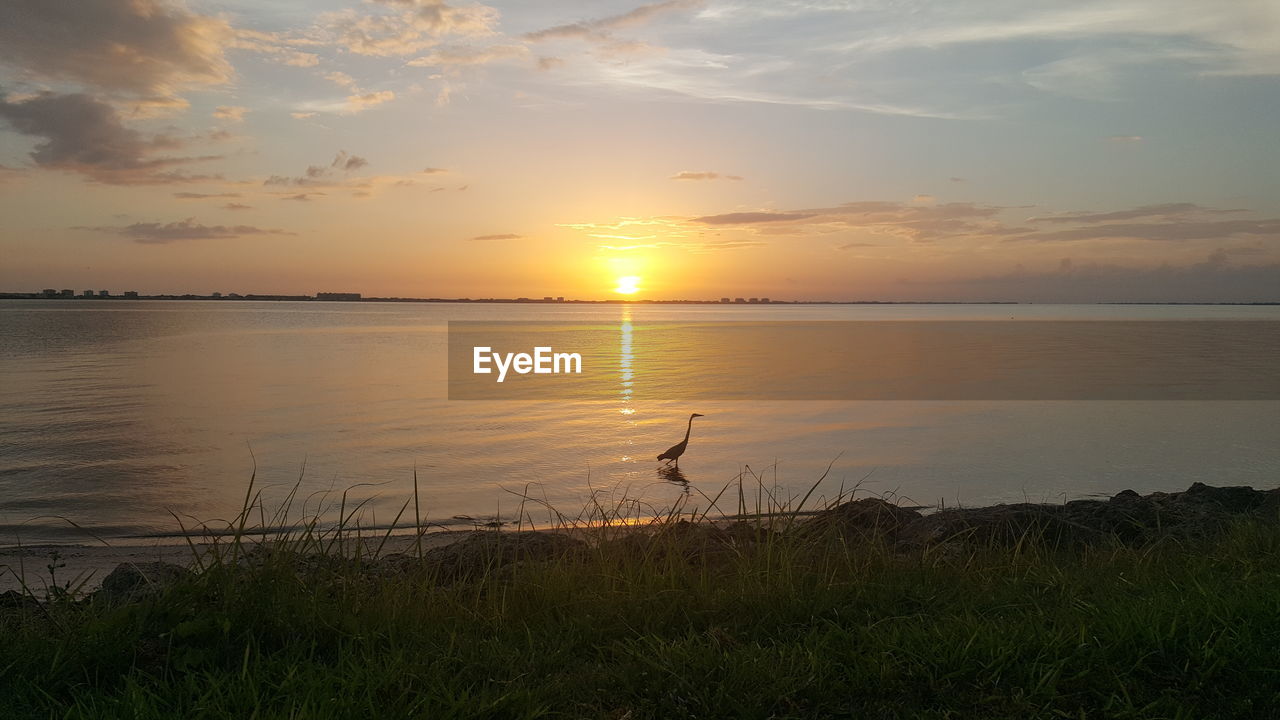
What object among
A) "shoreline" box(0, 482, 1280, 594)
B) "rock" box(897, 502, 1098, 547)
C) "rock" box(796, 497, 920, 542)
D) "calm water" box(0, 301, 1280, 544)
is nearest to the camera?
"shoreline" box(0, 482, 1280, 594)

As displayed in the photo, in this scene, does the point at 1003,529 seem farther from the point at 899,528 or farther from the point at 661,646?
the point at 661,646

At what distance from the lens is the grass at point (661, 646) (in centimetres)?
366

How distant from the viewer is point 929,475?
14.1 meters

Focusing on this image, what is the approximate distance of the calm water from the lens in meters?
12.7

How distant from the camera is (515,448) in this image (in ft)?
55.3

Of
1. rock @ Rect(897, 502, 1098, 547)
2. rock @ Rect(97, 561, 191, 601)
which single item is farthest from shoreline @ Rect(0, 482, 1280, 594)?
rock @ Rect(97, 561, 191, 601)

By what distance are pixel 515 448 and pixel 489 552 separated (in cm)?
1011

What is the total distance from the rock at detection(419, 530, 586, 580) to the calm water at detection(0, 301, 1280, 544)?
181 cm

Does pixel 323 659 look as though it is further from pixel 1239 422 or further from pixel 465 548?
A: pixel 1239 422

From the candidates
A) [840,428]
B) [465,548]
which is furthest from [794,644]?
[840,428]

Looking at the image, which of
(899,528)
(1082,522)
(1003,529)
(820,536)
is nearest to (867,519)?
(899,528)

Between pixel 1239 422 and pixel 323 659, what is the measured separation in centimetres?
2157

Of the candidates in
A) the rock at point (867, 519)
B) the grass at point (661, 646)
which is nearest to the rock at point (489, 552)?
the grass at point (661, 646)

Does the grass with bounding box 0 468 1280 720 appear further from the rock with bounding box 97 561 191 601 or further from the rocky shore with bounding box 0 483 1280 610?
the rock with bounding box 97 561 191 601
